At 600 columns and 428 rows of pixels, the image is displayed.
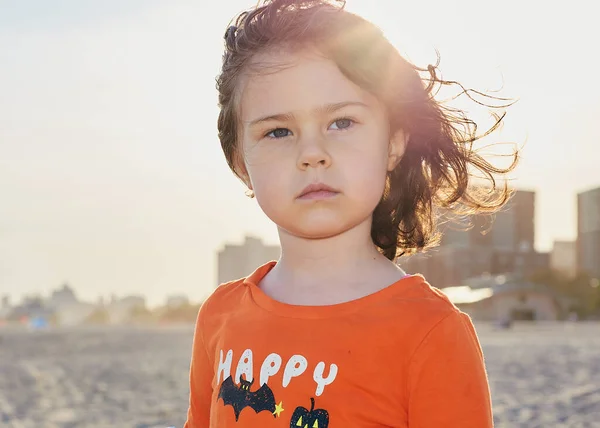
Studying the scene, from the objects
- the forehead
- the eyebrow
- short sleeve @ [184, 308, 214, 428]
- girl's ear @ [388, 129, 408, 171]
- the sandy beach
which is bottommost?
the sandy beach

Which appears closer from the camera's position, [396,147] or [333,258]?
[333,258]

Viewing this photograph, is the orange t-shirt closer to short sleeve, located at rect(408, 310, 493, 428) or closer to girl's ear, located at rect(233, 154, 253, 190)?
short sleeve, located at rect(408, 310, 493, 428)

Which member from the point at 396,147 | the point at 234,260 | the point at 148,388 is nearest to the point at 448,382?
the point at 396,147

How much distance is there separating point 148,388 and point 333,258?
19.1 feet

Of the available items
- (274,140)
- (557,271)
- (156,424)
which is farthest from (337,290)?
(557,271)

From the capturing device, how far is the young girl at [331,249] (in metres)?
1.77

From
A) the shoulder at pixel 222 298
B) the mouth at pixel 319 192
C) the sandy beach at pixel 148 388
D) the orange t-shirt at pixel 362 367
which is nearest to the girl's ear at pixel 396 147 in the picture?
the mouth at pixel 319 192

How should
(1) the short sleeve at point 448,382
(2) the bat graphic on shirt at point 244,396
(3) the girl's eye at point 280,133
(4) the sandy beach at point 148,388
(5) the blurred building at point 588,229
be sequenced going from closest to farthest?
(1) the short sleeve at point 448,382
(2) the bat graphic on shirt at point 244,396
(3) the girl's eye at point 280,133
(4) the sandy beach at point 148,388
(5) the blurred building at point 588,229

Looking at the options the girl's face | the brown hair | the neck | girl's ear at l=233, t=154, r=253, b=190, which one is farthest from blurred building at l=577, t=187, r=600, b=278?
the girl's face

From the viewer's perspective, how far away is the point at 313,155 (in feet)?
6.15

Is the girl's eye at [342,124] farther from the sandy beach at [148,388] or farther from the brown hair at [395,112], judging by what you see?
the sandy beach at [148,388]

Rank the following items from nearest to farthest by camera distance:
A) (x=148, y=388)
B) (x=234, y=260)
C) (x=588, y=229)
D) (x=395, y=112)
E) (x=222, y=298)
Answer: (x=395, y=112), (x=222, y=298), (x=148, y=388), (x=234, y=260), (x=588, y=229)

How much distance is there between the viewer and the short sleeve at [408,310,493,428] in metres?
1.69

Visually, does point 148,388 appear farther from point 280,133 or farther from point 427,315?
point 427,315
